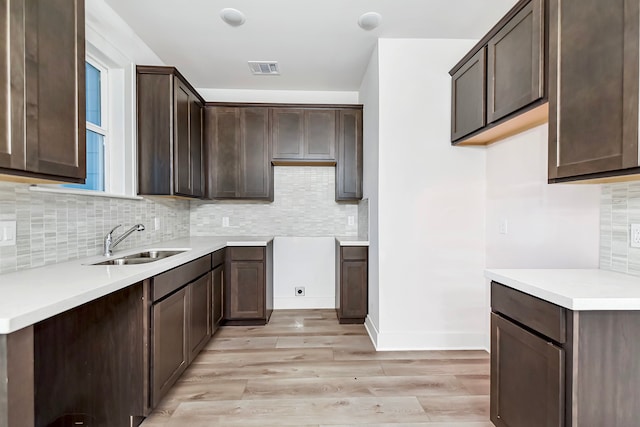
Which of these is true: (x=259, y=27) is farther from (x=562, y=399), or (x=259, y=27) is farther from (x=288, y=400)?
(x=562, y=399)

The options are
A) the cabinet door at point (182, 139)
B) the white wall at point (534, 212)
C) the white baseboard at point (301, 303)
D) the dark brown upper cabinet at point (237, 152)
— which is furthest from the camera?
the white baseboard at point (301, 303)

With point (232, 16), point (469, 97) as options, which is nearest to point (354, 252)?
point (469, 97)

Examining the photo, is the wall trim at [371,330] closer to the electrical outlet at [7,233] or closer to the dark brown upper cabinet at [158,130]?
the dark brown upper cabinet at [158,130]

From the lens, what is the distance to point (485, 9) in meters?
2.27

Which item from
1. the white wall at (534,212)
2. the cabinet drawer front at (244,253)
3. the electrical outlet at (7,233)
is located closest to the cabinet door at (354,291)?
the cabinet drawer front at (244,253)

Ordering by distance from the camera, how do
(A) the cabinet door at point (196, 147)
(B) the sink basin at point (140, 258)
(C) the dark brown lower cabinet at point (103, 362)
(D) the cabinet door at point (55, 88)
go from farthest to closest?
(A) the cabinet door at point (196, 147), (B) the sink basin at point (140, 258), (C) the dark brown lower cabinet at point (103, 362), (D) the cabinet door at point (55, 88)

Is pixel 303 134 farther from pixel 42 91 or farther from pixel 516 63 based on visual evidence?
pixel 42 91

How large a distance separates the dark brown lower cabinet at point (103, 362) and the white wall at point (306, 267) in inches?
87.8

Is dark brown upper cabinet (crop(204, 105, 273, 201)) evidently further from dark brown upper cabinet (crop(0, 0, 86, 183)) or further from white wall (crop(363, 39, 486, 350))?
dark brown upper cabinet (crop(0, 0, 86, 183))

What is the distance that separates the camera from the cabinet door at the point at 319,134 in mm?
3502

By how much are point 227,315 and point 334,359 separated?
1.27 m

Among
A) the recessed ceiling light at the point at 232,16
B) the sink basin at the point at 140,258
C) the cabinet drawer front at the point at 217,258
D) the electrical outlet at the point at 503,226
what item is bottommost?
the cabinet drawer front at the point at 217,258

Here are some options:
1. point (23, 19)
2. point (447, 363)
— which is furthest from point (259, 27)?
point (447, 363)

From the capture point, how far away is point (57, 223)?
1767 millimetres
